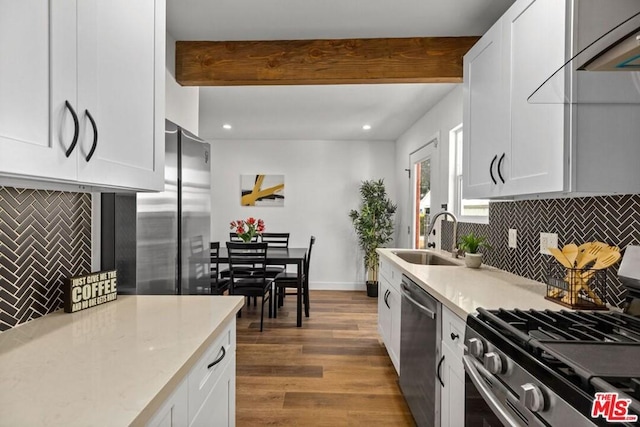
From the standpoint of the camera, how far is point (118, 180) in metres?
1.23

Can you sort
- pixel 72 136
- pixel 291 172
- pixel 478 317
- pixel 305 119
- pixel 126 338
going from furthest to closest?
pixel 291 172 → pixel 305 119 → pixel 478 317 → pixel 126 338 → pixel 72 136

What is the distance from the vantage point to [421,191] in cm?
490

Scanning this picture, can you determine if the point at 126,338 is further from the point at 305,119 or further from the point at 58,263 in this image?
the point at 305,119

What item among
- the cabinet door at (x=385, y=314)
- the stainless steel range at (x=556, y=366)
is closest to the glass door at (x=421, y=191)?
the cabinet door at (x=385, y=314)

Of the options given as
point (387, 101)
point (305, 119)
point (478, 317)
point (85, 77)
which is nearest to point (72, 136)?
point (85, 77)

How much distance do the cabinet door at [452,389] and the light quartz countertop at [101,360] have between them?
0.95 m

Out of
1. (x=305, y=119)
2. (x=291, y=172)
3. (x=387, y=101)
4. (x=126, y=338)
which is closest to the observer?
(x=126, y=338)

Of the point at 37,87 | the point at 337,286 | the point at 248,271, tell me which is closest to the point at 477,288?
the point at 37,87

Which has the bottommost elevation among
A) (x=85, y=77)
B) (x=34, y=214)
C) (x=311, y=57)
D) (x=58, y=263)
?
(x=58, y=263)

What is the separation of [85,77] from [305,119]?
3.98 meters

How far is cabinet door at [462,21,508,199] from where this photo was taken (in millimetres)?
1877

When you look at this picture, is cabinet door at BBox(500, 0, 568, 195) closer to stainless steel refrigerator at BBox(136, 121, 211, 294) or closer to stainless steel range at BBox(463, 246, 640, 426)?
stainless steel range at BBox(463, 246, 640, 426)

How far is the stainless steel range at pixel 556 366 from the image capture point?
731mm

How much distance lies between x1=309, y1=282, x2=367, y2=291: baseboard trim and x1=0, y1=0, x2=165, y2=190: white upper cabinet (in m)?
4.96
